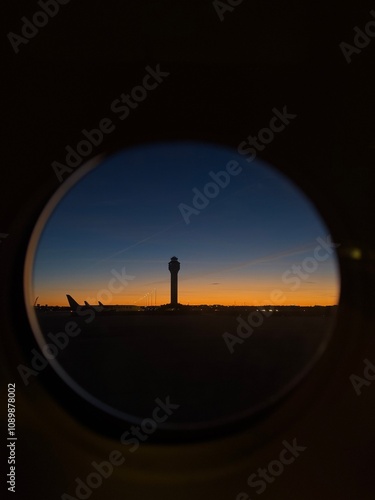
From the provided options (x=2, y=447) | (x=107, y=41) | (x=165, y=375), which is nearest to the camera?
(x=2, y=447)

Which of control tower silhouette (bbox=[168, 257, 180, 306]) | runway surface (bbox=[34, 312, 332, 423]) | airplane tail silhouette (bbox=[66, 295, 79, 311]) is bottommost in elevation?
runway surface (bbox=[34, 312, 332, 423])

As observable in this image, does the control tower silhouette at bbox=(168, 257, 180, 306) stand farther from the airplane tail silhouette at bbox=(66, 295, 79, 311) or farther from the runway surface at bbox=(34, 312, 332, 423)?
the runway surface at bbox=(34, 312, 332, 423)

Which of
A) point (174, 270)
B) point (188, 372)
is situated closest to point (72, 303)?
point (174, 270)

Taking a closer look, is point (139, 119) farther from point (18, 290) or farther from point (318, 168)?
point (18, 290)

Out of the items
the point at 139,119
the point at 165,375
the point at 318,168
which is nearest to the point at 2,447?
the point at 139,119

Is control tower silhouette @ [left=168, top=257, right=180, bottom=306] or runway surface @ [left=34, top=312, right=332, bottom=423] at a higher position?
control tower silhouette @ [left=168, top=257, right=180, bottom=306]

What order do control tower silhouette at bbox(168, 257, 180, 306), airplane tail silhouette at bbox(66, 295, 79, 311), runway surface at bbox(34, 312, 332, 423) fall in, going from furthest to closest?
control tower silhouette at bbox(168, 257, 180, 306)
airplane tail silhouette at bbox(66, 295, 79, 311)
runway surface at bbox(34, 312, 332, 423)

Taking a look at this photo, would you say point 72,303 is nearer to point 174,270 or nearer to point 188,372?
point 174,270

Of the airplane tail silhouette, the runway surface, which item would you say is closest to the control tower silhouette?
the airplane tail silhouette

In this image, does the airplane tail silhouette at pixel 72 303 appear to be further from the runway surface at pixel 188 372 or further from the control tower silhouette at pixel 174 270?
the runway surface at pixel 188 372

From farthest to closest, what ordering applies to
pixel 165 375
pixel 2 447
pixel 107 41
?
pixel 165 375 < pixel 107 41 < pixel 2 447

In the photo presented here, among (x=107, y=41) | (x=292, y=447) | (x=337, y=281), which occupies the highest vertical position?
(x=107, y=41)
